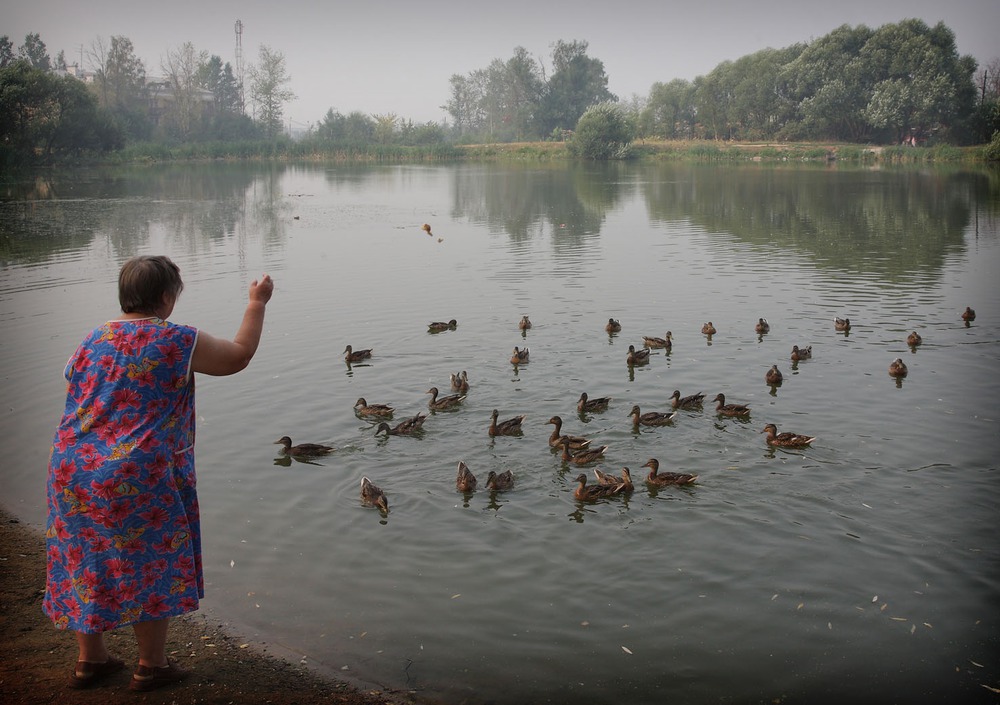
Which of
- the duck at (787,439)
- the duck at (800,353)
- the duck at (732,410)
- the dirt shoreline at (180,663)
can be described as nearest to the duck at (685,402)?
the duck at (732,410)

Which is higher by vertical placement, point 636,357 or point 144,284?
point 144,284

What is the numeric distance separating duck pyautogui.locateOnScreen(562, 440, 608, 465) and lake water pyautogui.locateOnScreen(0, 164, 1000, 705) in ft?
0.60

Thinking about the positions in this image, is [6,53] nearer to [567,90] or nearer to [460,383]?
[460,383]

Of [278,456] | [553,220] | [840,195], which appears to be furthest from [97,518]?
[840,195]

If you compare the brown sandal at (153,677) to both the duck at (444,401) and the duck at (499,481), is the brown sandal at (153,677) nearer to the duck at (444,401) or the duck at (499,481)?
the duck at (499,481)

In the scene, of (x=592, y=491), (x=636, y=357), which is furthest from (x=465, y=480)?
(x=636, y=357)

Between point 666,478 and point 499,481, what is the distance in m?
1.90

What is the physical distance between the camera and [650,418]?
38.0ft

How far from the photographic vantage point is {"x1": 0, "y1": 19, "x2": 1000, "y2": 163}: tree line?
209 ft

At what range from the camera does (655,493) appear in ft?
31.4

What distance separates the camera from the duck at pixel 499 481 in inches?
376

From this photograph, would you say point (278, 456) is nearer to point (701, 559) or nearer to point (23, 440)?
point (23, 440)

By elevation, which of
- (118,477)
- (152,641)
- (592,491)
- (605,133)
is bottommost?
(592,491)

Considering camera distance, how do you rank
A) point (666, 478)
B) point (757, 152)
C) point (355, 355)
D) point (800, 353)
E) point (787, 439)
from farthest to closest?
point (757, 152)
point (355, 355)
point (800, 353)
point (787, 439)
point (666, 478)
